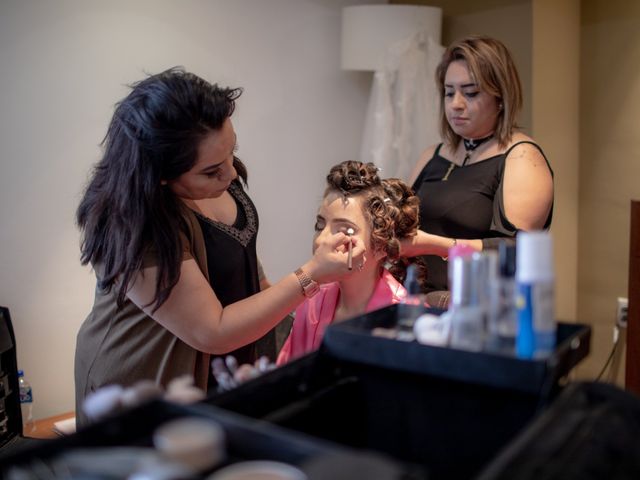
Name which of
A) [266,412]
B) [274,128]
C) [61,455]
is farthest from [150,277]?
[274,128]

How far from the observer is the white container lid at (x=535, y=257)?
75cm

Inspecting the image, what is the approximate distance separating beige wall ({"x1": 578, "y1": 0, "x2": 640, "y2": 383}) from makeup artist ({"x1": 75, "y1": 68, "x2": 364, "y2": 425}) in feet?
6.63

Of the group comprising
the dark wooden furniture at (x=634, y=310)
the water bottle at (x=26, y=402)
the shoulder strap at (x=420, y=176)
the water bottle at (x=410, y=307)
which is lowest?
the water bottle at (x=26, y=402)

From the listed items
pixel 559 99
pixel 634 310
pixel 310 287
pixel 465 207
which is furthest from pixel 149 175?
pixel 559 99

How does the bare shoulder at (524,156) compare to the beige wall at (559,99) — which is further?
the beige wall at (559,99)

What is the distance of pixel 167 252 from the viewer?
1.36 metres

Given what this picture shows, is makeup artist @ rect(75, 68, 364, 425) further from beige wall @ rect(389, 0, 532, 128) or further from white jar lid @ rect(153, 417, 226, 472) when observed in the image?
→ beige wall @ rect(389, 0, 532, 128)

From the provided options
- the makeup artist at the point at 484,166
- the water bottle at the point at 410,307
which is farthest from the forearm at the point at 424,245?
the water bottle at the point at 410,307

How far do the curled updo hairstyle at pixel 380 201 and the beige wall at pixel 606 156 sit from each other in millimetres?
1718

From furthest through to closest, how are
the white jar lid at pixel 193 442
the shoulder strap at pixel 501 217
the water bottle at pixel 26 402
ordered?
1. the water bottle at pixel 26 402
2. the shoulder strap at pixel 501 217
3. the white jar lid at pixel 193 442

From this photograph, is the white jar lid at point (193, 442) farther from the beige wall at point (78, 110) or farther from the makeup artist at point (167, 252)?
the beige wall at point (78, 110)

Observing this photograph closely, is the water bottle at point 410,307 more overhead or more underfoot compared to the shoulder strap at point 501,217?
more underfoot

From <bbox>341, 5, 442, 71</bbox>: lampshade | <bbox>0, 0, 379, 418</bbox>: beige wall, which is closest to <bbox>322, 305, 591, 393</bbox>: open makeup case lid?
<bbox>0, 0, 379, 418</bbox>: beige wall

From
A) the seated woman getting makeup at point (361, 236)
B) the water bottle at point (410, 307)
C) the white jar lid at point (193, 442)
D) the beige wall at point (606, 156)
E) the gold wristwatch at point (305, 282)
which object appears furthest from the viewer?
the beige wall at point (606, 156)
